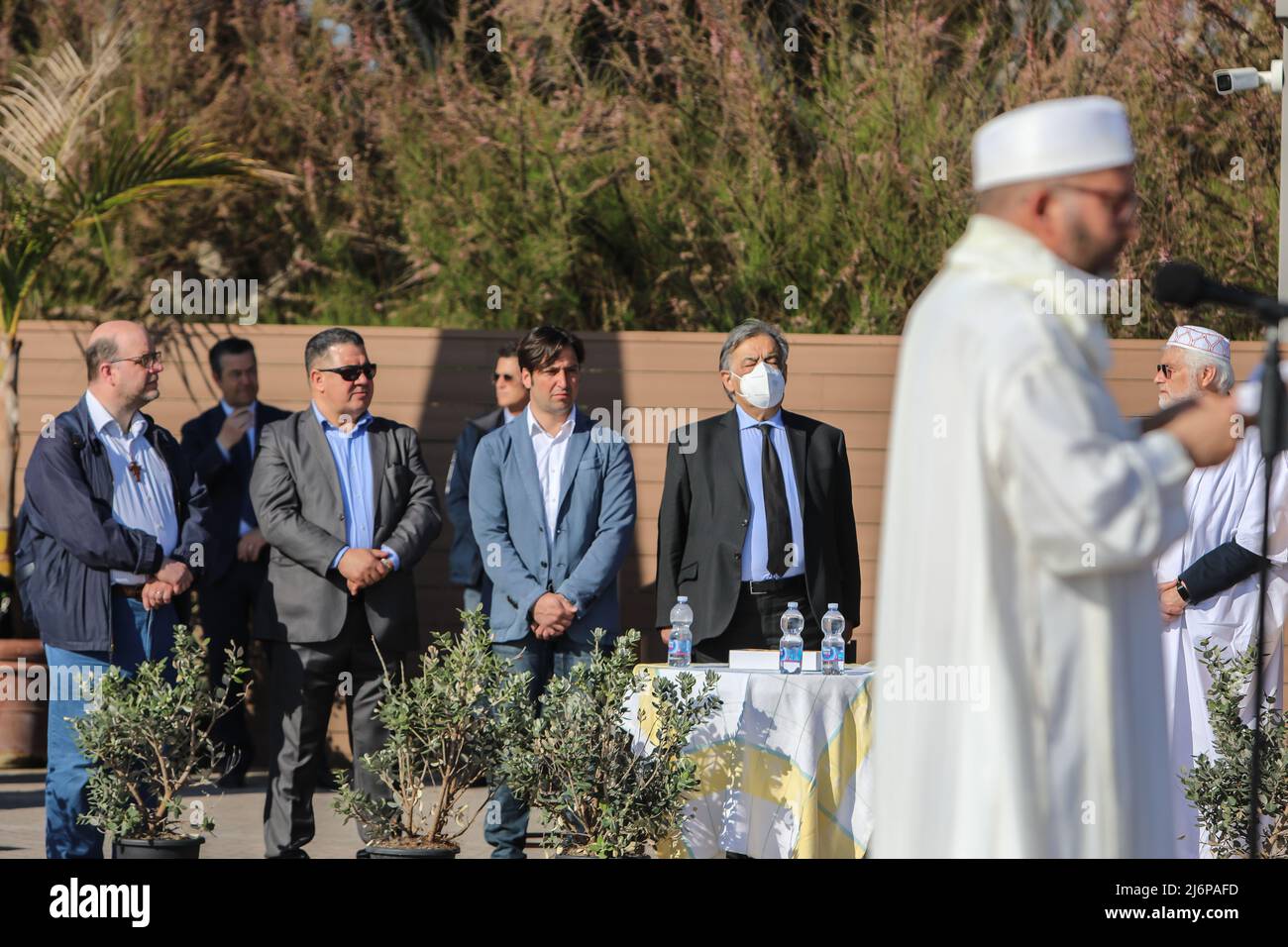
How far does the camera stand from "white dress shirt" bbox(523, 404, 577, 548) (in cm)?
870

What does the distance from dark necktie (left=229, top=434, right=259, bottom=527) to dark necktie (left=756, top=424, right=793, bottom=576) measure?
350cm

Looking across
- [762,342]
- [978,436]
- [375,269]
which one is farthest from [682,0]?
[978,436]

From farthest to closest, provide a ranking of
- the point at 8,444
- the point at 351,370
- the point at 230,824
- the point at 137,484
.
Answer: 1. the point at 8,444
2. the point at 230,824
3. the point at 351,370
4. the point at 137,484

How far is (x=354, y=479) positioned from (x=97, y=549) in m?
1.31

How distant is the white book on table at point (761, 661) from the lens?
7348 mm

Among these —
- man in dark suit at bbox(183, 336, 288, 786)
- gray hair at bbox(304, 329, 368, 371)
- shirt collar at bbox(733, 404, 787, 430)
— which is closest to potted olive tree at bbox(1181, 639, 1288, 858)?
shirt collar at bbox(733, 404, 787, 430)

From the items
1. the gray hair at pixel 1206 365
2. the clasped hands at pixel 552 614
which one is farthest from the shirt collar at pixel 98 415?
the gray hair at pixel 1206 365

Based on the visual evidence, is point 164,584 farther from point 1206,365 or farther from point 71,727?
point 1206,365

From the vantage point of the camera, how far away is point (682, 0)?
14.9 meters

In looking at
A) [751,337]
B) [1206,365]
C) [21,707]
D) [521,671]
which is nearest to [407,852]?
[521,671]

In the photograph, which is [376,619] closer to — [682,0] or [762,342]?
[762,342]

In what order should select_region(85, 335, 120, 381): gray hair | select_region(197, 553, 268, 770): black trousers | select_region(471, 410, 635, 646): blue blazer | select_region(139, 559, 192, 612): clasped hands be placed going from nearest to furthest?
1. select_region(139, 559, 192, 612): clasped hands
2. select_region(85, 335, 120, 381): gray hair
3. select_region(471, 410, 635, 646): blue blazer
4. select_region(197, 553, 268, 770): black trousers

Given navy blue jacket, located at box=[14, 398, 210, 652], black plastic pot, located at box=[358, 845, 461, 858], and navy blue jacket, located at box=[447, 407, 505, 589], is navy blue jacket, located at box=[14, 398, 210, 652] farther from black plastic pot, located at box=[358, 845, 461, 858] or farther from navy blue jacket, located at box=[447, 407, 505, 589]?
navy blue jacket, located at box=[447, 407, 505, 589]

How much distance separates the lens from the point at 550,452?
8781mm
